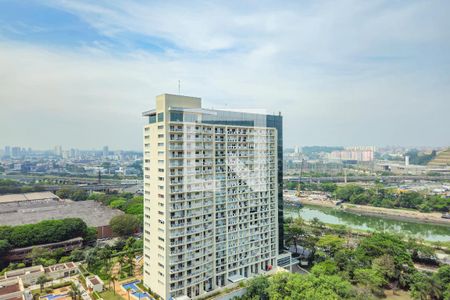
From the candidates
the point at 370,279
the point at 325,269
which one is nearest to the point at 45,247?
the point at 325,269

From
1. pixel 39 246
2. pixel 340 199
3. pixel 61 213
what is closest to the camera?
pixel 39 246

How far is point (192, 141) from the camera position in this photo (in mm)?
8859

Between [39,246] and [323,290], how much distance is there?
11.6 m

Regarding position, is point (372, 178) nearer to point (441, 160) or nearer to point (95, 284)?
point (441, 160)

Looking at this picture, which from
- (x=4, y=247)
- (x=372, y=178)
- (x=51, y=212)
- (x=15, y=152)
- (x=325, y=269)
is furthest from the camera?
(x=15, y=152)

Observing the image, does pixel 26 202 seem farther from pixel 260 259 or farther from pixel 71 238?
pixel 260 259

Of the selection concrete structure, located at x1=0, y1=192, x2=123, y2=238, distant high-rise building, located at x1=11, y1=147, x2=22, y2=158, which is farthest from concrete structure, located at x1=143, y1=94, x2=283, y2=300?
distant high-rise building, located at x1=11, y1=147, x2=22, y2=158

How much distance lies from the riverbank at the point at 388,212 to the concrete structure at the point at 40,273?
20.4 metres

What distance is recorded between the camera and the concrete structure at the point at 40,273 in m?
9.96

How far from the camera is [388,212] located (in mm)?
22672

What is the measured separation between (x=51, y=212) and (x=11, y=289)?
9.71 meters

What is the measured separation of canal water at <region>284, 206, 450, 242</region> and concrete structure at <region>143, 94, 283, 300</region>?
10.8 m

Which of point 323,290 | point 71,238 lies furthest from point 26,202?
point 323,290

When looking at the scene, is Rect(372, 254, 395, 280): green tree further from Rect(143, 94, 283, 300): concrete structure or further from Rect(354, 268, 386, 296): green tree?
Rect(143, 94, 283, 300): concrete structure
